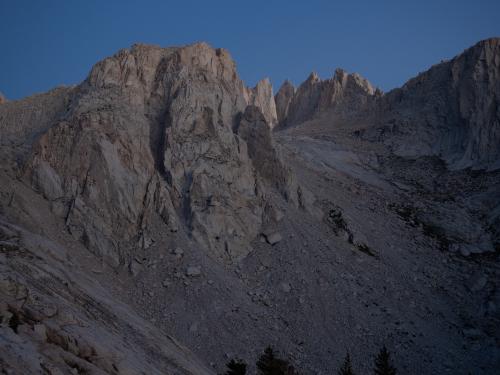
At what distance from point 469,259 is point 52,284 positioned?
31.3 meters

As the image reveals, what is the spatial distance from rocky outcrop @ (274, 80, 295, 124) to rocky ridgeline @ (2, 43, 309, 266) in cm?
5817

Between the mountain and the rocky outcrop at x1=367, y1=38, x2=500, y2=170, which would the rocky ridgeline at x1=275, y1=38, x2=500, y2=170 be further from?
the mountain

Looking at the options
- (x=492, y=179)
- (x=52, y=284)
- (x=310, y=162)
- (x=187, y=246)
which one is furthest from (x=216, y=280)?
(x=492, y=179)

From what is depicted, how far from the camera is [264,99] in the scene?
102250mm

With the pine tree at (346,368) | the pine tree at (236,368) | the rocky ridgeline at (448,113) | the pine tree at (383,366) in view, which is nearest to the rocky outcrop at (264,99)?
the rocky ridgeline at (448,113)

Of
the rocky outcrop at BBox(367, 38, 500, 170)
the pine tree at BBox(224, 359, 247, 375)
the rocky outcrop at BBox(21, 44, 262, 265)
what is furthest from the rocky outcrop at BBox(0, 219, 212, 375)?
the rocky outcrop at BBox(367, 38, 500, 170)

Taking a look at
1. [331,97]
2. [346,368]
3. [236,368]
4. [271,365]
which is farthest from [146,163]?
[331,97]

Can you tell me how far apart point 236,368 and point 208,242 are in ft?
34.0

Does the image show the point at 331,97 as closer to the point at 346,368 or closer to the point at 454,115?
the point at 454,115

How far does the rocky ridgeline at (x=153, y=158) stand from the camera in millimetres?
31547

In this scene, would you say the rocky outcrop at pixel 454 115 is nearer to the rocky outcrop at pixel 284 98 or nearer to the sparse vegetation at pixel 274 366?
the sparse vegetation at pixel 274 366

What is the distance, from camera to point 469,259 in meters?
37.4

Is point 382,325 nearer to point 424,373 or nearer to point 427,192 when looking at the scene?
point 424,373

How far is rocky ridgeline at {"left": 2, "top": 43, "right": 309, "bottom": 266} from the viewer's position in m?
31.5
